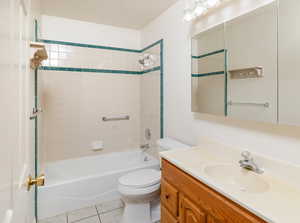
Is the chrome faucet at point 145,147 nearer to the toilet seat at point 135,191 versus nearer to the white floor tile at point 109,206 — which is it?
the white floor tile at point 109,206

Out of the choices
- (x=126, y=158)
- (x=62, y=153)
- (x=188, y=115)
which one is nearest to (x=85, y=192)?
(x=62, y=153)

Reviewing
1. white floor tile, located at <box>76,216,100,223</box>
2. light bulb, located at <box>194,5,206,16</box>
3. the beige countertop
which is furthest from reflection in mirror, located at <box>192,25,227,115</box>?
white floor tile, located at <box>76,216,100,223</box>

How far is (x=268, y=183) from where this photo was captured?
3.43ft

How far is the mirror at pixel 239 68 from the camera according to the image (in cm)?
116

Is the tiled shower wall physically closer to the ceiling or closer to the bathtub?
the bathtub

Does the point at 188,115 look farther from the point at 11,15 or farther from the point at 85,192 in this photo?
the point at 11,15

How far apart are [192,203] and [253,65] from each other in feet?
3.43

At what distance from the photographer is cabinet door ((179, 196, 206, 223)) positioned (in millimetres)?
1061

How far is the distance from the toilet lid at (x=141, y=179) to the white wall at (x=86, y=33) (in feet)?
6.53

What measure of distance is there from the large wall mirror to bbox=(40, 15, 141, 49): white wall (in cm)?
147

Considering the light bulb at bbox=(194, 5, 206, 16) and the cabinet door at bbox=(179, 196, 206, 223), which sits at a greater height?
the light bulb at bbox=(194, 5, 206, 16)

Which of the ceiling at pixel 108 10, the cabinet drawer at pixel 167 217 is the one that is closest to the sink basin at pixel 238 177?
the cabinet drawer at pixel 167 217

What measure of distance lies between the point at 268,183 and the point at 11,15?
1416 millimetres

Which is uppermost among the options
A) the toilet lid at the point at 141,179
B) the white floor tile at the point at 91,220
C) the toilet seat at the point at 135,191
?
the toilet lid at the point at 141,179
